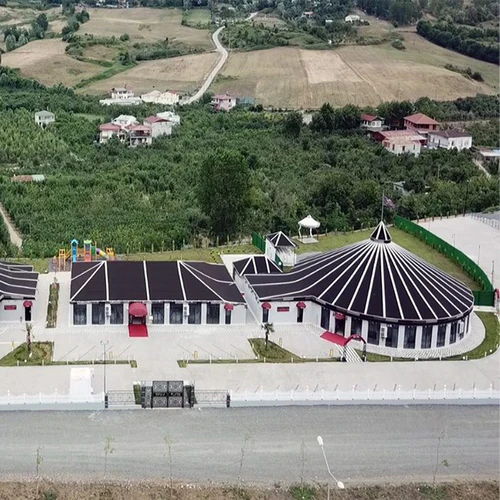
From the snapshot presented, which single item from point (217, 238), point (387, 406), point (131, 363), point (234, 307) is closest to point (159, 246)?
point (217, 238)

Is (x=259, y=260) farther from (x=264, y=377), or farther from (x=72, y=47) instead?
(x=72, y=47)

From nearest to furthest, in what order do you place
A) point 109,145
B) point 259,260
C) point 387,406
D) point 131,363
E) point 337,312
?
1. point 387,406
2. point 131,363
3. point 337,312
4. point 259,260
5. point 109,145

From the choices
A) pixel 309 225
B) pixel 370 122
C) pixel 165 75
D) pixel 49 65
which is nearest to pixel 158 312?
pixel 309 225

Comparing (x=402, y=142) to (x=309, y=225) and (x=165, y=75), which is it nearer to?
(x=309, y=225)

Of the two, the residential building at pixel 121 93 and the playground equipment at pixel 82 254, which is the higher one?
the playground equipment at pixel 82 254

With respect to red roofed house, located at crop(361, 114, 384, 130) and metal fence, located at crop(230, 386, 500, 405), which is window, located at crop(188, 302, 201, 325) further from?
red roofed house, located at crop(361, 114, 384, 130)

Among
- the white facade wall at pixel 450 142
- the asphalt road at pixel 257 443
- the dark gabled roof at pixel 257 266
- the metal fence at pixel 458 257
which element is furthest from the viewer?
the white facade wall at pixel 450 142

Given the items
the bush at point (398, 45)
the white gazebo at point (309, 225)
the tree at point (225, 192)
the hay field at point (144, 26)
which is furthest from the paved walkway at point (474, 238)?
the hay field at point (144, 26)

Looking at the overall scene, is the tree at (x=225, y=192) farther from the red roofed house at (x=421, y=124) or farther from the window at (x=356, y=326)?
the red roofed house at (x=421, y=124)
